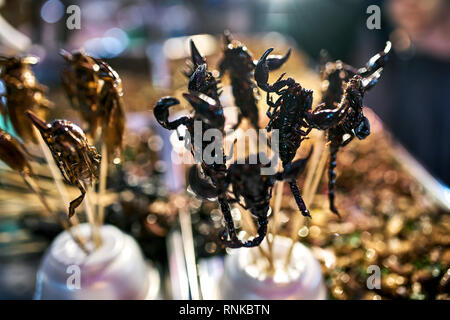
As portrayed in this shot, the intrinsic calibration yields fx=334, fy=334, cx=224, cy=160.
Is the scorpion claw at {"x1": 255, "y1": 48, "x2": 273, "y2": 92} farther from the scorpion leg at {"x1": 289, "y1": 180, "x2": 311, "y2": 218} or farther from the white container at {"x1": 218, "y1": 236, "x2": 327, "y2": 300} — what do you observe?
the white container at {"x1": 218, "y1": 236, "x2": 327, "y2": 300}

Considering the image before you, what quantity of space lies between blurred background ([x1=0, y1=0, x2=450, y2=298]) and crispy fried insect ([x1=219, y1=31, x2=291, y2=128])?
87 cm

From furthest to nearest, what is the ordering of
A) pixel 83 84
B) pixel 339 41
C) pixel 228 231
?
pixel 339 41
pixel 83 84
pixel 228 231

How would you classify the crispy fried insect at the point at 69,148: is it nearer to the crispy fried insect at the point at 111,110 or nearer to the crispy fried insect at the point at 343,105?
the crispy fried insect at the point at 111,110

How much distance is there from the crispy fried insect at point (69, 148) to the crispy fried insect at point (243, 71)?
12.0 inches

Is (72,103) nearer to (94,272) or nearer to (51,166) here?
(51,166)

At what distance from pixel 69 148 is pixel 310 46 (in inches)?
110

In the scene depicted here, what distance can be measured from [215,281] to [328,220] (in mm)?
461

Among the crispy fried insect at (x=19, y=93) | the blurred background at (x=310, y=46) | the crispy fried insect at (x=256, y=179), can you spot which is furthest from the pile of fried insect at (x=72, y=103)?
the blurred background at (x=310, y=46)

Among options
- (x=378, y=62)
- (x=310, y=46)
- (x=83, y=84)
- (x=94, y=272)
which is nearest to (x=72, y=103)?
(x=83, y=84)

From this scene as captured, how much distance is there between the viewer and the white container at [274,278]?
A: 72cm

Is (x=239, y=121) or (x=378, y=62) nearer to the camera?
(x=378, y=62)

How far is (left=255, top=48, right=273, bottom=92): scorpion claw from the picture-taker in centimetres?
53

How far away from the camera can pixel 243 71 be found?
66 cm

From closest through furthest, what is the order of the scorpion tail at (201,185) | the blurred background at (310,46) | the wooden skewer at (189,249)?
the scorpion tail at (201,185)
the wooden skewer at (189,249)
the blurred background at (310,46)
